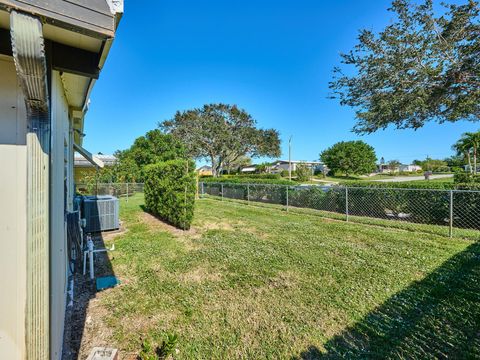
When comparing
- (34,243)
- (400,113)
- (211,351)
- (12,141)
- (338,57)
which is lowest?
(211,351)

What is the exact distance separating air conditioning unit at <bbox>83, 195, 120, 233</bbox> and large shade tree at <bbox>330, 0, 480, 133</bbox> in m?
9.23

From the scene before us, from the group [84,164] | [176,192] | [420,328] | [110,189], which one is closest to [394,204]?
[420,328]

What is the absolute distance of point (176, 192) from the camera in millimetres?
7551

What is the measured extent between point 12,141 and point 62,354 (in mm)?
2042

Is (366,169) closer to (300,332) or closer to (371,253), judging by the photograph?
(371,253)

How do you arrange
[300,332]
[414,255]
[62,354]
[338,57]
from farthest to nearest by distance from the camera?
[338,57] < [414,255] < [300,332] < [62,354]

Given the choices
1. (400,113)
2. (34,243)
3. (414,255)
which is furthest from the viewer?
(400,113)

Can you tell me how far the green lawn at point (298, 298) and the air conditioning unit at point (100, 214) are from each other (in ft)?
4.74

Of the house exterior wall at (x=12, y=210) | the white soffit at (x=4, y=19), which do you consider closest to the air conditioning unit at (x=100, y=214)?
the house exterior wall at (x=12, y=210)

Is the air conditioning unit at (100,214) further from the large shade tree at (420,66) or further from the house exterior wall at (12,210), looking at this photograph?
the large shade tree at (420,66)

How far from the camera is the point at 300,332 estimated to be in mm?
2518

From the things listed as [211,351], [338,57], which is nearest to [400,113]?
[338,57]

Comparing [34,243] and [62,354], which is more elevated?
[34,243]

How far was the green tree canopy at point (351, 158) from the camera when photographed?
44250mm
